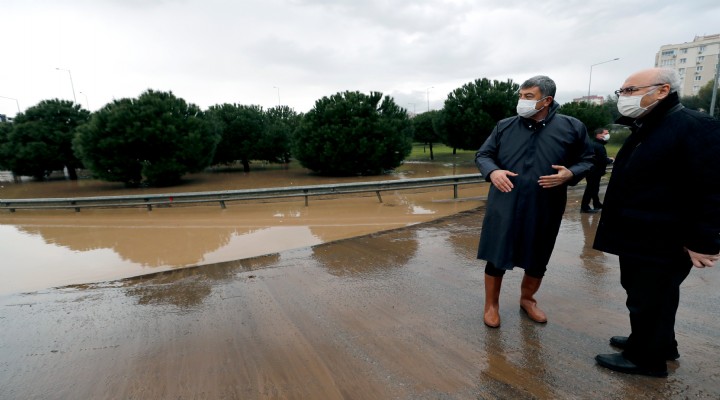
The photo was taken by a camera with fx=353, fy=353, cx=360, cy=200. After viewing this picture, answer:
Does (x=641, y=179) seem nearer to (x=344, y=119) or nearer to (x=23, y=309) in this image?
(x=23, y=309)

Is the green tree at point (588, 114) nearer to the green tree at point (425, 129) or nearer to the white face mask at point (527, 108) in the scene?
the green tree at point (425, 129)

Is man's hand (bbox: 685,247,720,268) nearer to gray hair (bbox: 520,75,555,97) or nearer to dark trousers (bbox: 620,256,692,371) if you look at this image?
dark trousers (bbox: 620,256,692,371)

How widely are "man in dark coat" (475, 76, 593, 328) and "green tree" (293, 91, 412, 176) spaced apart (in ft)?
69.2

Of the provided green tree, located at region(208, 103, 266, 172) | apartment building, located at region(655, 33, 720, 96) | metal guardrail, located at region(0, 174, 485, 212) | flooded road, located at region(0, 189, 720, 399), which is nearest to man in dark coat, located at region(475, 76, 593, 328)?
flooded road, located at region(0, 189, 720, 399)

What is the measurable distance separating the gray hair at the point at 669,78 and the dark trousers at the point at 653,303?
1.02 metres

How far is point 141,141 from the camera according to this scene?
853 inches

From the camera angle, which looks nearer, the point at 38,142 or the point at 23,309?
the point at 23,309

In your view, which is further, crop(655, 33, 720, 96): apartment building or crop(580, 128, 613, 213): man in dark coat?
crop(655, 33, 720, 96): apartment building

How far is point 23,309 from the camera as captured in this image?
Answer: 12.7 feet

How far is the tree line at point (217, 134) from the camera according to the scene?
70.6 feet

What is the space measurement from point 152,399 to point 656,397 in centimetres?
313

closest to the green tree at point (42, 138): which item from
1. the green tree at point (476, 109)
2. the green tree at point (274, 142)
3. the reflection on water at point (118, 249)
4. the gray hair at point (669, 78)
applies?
the green tree at point (274, 142)

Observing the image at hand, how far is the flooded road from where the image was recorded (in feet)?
7.66

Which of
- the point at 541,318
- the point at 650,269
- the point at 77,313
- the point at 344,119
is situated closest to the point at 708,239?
the point at 650,269
